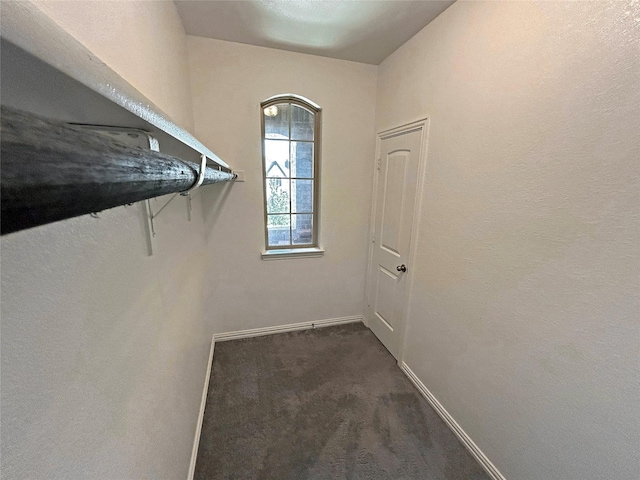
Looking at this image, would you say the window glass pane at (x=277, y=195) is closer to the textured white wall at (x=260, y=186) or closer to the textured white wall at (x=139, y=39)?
the textured white wall at (x=260, y=186)

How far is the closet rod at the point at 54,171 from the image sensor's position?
152 mm

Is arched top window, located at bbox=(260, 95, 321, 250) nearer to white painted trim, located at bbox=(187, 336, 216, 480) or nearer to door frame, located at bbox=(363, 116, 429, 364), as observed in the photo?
door frame, located at bbox=(363, 116, 429, 364)

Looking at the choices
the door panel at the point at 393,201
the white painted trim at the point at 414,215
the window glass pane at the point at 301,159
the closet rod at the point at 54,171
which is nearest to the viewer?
the closet rod at the point at 54,171

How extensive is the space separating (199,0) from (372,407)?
2.88 metres

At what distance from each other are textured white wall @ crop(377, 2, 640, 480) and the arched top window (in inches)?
42.9

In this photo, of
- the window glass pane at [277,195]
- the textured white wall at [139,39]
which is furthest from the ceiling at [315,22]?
the window glass pane at [277,195]

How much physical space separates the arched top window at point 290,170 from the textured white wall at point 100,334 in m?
1.09

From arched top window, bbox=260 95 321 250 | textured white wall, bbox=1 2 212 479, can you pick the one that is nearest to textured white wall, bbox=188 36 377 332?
arched top window, bbox=260 95 321 250

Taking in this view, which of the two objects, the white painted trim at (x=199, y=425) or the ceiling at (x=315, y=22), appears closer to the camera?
the white painted trim at (x=199, y=425)

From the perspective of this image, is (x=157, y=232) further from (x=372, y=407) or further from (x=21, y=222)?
(x=372, y=407)

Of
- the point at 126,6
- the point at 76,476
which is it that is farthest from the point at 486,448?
the point at 126,6

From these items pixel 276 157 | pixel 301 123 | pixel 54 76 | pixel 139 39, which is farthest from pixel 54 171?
pixel 301 123

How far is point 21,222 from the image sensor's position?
0.17 m

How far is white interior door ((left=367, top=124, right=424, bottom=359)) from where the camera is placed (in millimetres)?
2016
